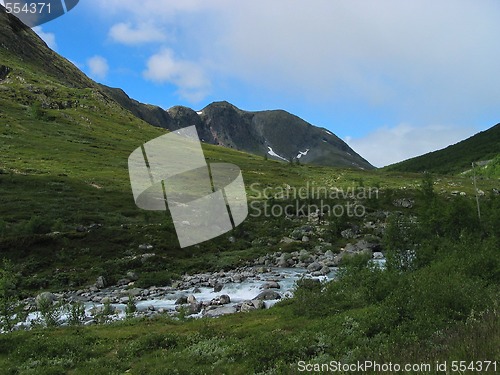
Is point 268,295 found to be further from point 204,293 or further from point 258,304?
point 204,293

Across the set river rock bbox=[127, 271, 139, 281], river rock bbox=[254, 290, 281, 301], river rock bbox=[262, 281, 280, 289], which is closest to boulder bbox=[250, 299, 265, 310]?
river rock bbox=[254, 290, 281, 301]

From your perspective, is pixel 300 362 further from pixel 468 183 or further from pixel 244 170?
pixel 468 183

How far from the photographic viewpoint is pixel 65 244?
4325 cm

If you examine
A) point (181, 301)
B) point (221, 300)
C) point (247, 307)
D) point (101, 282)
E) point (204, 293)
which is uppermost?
point (101, 282)

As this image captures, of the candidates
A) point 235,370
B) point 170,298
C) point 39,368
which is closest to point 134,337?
point 39,368

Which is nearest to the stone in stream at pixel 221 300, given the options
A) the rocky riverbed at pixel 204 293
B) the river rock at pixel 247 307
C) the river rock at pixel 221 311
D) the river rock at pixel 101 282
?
the rocky riverbed at pixel 204 293

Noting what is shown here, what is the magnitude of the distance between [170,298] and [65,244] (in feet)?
60.2

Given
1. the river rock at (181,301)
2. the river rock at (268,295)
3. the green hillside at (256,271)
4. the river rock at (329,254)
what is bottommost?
the river rock at (181,301)

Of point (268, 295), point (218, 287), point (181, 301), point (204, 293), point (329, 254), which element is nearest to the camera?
point (268, 295)

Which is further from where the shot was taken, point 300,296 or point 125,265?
point 125,265

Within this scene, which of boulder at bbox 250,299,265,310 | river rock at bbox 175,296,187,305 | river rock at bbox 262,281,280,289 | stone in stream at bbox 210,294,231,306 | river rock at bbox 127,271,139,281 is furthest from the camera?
river rock at bbox 127,271,139,281

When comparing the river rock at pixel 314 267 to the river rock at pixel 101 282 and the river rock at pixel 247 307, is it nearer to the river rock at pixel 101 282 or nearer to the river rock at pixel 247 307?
the river rock at pixel 247 307

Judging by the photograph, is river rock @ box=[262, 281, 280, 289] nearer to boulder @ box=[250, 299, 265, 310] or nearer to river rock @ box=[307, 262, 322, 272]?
boulder @ box=[250, 299, 265, 310]

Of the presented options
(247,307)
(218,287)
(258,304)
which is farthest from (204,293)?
(258,304)
